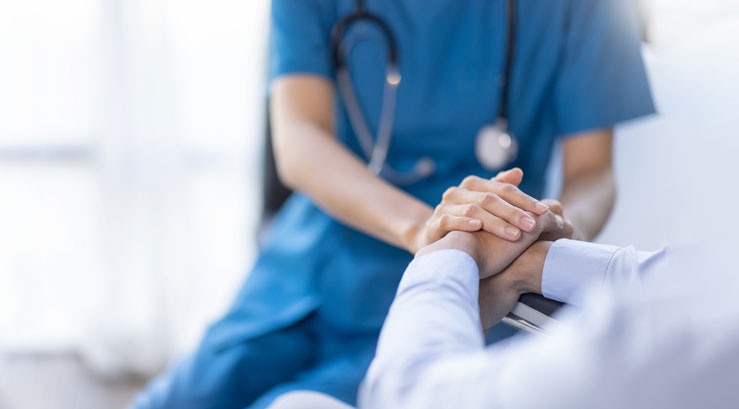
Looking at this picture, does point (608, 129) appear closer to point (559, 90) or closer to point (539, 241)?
point (559, 90)

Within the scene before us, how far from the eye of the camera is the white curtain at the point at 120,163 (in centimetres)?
144

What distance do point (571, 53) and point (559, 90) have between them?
0.16 feet

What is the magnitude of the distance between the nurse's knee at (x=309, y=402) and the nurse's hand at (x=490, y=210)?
143 mm

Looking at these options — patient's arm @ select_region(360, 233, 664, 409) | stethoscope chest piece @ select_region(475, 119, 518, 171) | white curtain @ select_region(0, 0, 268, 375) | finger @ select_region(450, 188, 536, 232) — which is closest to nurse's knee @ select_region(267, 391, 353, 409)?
patient's arm @ select_region(360, 233, 664, 409)

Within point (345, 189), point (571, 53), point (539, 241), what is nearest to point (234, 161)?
point (345, 189)

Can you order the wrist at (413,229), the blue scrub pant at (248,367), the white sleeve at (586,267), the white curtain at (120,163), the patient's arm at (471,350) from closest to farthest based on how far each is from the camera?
the patient's arm at (471,350) < the white sleeve at (586,267) < the wrist at (413,229) < the blue scrub pant at (248,367) < the white curtain at (120,163)

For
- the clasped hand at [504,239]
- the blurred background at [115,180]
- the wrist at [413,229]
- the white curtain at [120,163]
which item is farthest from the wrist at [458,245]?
the white curtain at [120,163]

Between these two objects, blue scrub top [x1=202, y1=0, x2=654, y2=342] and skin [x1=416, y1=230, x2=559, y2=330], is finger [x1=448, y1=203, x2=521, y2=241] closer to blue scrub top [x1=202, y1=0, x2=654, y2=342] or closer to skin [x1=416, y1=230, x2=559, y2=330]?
skin [x1=416, y1=230, x2=559, y2=330]

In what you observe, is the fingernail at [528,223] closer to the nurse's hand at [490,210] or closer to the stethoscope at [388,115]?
the nurse's hand at [490,210]

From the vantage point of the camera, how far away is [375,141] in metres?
0.88

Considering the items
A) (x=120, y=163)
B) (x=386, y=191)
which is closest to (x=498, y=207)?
(x=386, y=191)

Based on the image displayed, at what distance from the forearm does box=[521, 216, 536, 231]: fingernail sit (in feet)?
0.10

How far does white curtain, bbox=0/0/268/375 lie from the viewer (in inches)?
56.6

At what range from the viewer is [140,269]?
1554 millimetres
